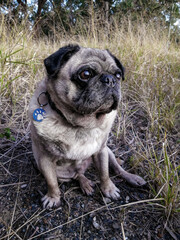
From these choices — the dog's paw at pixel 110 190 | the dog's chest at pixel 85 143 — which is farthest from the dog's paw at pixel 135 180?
the dog's chest at pixel 85 143

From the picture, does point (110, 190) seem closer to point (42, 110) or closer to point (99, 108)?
point (99, 108)

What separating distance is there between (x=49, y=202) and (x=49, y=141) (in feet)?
2.02

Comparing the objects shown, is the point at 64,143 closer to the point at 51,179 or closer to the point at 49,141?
the point at 49,141

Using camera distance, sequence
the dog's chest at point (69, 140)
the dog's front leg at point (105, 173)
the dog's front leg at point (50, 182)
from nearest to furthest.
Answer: the dog's chest at point (69, 140) → the dog's front leg at point (50, 182) → the dog's front leg at point (105, 173)

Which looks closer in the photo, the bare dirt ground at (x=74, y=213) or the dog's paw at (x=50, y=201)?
the bare dirt ground at (x=74, y=213)

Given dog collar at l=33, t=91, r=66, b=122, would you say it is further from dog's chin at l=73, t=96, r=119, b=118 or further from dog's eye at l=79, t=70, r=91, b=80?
dog's eye at l=79, t=70, r=91, b=80

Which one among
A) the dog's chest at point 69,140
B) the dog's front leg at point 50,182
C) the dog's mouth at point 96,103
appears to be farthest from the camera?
the dog's front leg at point 50,182

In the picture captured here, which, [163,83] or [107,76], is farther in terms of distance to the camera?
[163,83]

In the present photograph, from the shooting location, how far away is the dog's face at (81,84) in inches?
54.9

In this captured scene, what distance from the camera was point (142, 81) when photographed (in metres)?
3.14

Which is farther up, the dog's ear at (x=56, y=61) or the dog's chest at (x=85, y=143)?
the dog's ear at (x=56, y=61)

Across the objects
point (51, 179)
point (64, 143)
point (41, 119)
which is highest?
point (41, 119)

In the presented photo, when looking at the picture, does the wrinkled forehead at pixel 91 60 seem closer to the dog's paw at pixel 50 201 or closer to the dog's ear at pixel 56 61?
the dog's ear at pixel 56 61

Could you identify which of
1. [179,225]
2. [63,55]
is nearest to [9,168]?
[63,55]
